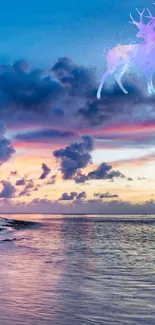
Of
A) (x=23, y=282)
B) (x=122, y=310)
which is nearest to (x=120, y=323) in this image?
(x=122, y=310)

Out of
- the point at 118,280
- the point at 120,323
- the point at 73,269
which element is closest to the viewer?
the point at 120,323

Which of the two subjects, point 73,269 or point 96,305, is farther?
point 73,269

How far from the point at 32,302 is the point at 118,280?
7703mm

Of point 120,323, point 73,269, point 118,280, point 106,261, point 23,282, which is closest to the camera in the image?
point 120,323

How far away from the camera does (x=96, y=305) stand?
15.5 m

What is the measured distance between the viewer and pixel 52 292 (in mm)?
18000

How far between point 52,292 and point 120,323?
18.4 feet

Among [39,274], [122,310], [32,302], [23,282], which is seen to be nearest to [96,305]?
[122,310]

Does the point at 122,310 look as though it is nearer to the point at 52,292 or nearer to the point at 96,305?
the point at 96,305

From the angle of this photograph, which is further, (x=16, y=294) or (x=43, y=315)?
(x=16, y=294)

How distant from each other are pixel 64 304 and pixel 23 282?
16.6 ft

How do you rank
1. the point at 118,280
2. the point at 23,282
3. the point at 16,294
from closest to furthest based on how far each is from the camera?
the point at 16,294 < the point at 23,282 < the point at 118,280

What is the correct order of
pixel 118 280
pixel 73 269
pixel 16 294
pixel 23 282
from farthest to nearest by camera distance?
1. pixel 73 269
2. pixel 118 280
3. pixel 23 282
4. pixel 16 294

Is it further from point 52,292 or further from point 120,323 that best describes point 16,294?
point 120,323
